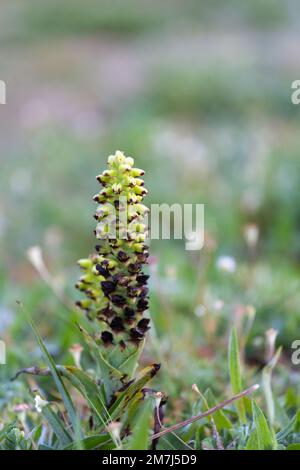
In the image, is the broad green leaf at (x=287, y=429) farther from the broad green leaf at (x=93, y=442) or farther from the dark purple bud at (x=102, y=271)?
the dark purple bud at (x=102, y=271)

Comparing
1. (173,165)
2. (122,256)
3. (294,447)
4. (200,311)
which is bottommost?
(294,447)

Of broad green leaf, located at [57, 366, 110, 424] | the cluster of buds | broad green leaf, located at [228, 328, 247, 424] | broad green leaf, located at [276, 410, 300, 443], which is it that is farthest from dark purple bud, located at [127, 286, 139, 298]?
broad green leaf, located at [276, 410, 300, 443]

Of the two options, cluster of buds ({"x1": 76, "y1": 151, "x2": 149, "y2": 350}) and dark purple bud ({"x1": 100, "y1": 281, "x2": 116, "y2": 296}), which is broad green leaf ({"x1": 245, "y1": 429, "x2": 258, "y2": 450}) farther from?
dark purple bud ({"x1": 100, "y1": 281, "x2": 116, "y2": 296})

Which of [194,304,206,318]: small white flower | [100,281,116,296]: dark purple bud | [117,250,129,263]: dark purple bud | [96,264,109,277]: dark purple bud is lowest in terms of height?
[194,304,206,318]: small white flower

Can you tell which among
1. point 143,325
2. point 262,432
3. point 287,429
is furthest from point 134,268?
point 287,429

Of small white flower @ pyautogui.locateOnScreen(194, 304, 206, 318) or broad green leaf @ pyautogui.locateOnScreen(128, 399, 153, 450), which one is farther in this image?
small white flower @ pyautogui.locateOnScreen(194, 304, 206, 318)

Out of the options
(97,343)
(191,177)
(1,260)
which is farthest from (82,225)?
(97,343)

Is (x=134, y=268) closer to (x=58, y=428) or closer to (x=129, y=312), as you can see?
(x=129, y=312)
